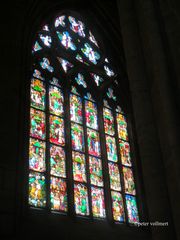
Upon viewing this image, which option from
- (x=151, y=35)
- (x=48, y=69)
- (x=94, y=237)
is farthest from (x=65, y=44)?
(x=151, y=35)

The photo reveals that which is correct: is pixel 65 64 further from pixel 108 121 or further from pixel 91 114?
pixel 108 121

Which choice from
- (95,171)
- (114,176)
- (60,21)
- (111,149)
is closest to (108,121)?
(111,149)

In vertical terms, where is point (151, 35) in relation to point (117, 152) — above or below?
below

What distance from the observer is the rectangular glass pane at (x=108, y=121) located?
991cm

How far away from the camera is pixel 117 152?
31.7 feet

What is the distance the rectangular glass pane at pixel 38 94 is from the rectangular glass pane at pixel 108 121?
1860 millimetres

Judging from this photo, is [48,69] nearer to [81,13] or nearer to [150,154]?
[81,13]

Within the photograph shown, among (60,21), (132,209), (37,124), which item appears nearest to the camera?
(37,124)

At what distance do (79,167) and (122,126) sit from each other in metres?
2.35

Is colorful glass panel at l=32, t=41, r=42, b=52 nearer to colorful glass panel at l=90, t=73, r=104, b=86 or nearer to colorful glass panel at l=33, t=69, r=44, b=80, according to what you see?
colorful glass panel at l=33, t=69, r=44, b=80

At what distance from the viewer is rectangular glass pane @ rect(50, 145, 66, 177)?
805 cm

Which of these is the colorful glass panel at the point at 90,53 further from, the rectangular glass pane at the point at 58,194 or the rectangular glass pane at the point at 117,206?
the rectangular glass pane at the point at 58,194

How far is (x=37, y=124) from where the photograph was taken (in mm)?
8383

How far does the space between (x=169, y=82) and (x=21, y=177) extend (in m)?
4.13
